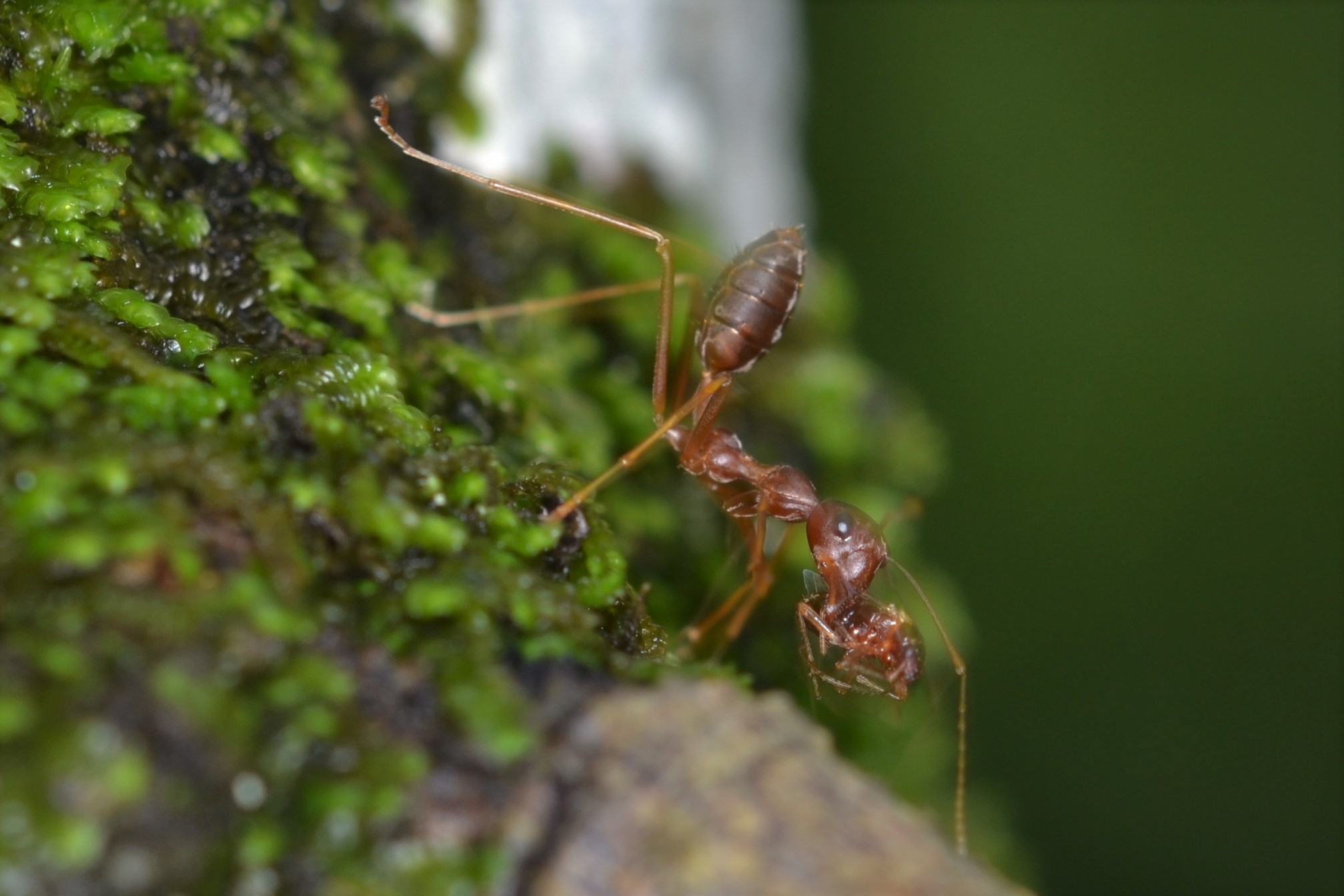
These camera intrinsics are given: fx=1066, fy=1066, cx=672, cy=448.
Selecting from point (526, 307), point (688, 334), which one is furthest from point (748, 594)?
point (526, 307)

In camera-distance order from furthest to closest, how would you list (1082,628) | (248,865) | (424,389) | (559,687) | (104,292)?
(1082,628) < (424,389) < (104,292) < (559,687) < (248,865)

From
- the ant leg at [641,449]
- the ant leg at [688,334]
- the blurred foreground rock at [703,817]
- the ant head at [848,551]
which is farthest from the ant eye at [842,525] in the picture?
the blurred foreground rock at [703,817]

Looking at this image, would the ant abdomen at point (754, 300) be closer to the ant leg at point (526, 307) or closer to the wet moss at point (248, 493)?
the ant leg at point (526, 307)

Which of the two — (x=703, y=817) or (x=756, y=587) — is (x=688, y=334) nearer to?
(x=756, y=587)

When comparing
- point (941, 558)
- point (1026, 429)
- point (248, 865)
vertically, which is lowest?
point (941, 558)

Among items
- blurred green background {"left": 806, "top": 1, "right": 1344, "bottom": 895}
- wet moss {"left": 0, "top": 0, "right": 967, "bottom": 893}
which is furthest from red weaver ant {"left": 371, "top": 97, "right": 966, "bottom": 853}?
blurred green background {"left": 806, "top": 1, "right": 1344, "bottom": 895}

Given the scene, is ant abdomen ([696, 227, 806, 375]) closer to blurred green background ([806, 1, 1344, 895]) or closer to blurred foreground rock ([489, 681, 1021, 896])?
blurred foreground rock ([489, 681, 1021, 896])

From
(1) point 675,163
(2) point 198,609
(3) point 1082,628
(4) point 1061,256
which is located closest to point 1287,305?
(4) point 1061,256

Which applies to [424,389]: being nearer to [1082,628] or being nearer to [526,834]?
[526,834]
